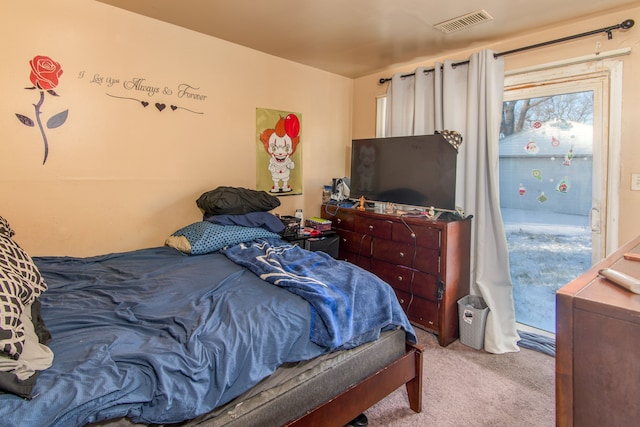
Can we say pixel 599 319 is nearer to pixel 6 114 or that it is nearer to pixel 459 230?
pixel 459 230

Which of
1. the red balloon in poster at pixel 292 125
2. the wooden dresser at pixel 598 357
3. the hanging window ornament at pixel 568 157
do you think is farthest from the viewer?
the red balloon in poster at pixel 292 125

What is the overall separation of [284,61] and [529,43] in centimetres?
204

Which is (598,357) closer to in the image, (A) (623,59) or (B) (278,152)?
(A) (623,59)

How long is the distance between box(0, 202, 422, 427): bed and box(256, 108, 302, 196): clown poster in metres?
1.21

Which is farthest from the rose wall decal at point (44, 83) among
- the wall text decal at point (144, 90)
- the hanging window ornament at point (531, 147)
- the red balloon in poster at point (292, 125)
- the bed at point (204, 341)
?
the hanging window ornament at point (531, 147)

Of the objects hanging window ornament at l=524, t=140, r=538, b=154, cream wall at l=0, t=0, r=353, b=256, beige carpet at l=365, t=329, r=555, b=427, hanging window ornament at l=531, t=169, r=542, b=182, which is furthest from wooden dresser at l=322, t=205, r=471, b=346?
cream wall at l=0, t=0, r=353, b=256

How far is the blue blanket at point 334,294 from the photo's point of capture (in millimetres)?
1531

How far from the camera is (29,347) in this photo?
1.07 metres

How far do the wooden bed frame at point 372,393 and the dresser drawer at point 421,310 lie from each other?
838mm

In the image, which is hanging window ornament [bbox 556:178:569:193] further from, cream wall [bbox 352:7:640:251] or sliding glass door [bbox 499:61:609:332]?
cream wall [bbox 352:7:640:251]

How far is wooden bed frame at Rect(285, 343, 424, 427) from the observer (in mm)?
1456

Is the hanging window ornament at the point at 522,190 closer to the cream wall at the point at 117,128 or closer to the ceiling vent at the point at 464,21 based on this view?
the ceiling vent at the point at 464,21

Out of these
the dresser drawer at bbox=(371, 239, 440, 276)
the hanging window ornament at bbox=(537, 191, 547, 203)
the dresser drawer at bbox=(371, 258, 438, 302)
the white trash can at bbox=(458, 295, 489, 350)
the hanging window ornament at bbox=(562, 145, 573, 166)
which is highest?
the hanging window ornament at bbox=(562, 145, 573, 166)

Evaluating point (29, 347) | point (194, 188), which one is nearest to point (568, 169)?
point (194, 188)
